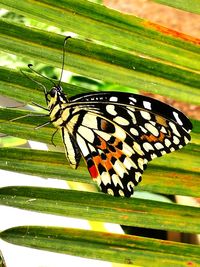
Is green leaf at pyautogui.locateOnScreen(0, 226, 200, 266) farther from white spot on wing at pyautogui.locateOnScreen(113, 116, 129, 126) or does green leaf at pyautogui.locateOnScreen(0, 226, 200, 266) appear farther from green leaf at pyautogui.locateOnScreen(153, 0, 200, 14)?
green leaf at pyautogui.locateOnScreen(153, 0, 200, 14)

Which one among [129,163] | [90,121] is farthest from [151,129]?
[90,121]

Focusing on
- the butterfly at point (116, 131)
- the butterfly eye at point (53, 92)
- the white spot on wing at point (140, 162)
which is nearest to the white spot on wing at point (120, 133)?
the butterfly at point (116, 131)

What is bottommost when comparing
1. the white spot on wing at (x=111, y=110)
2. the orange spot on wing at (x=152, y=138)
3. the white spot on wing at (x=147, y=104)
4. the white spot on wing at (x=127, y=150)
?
the orange spot on wing at (x=152, y=138)

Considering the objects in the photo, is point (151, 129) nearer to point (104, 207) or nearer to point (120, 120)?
point (120, 120)

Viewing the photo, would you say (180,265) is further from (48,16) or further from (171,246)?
(48,16)

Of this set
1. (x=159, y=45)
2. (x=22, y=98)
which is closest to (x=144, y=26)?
(x=159, y=45)

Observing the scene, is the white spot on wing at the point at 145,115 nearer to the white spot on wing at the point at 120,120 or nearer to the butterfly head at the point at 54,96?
the white spot on wing at the point at 120,120
